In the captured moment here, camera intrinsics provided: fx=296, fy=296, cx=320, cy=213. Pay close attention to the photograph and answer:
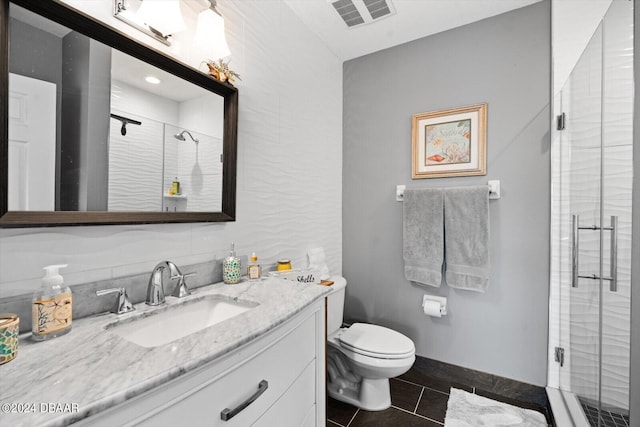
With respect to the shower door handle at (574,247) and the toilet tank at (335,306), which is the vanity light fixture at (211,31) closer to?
the toilet tank at (335,306)

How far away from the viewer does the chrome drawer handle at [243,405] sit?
2.42 ft

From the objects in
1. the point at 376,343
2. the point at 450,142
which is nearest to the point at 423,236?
the point at 450,142

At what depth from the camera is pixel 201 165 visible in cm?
132

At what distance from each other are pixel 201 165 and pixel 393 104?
1581 mm

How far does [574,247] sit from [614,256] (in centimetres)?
50

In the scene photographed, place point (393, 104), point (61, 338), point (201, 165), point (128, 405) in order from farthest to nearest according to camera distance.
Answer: point (393, 104) < point (201, 165) < point (61, 338) < point (128, 405)

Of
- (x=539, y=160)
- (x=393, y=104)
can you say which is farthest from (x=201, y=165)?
(x=539, y=160)

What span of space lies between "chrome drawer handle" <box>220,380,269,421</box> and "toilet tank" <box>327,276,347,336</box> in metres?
0.98

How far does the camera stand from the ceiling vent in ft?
5.95

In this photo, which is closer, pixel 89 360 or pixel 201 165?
pixel 89 360

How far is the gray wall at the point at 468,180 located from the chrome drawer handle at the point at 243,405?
5.10 ft

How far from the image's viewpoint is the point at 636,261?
0.85 metres

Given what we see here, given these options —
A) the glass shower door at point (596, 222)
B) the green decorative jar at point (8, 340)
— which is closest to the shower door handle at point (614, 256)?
the glass shower door at point (596, 222)

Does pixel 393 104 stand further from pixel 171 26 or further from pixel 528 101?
pixel 171 26
